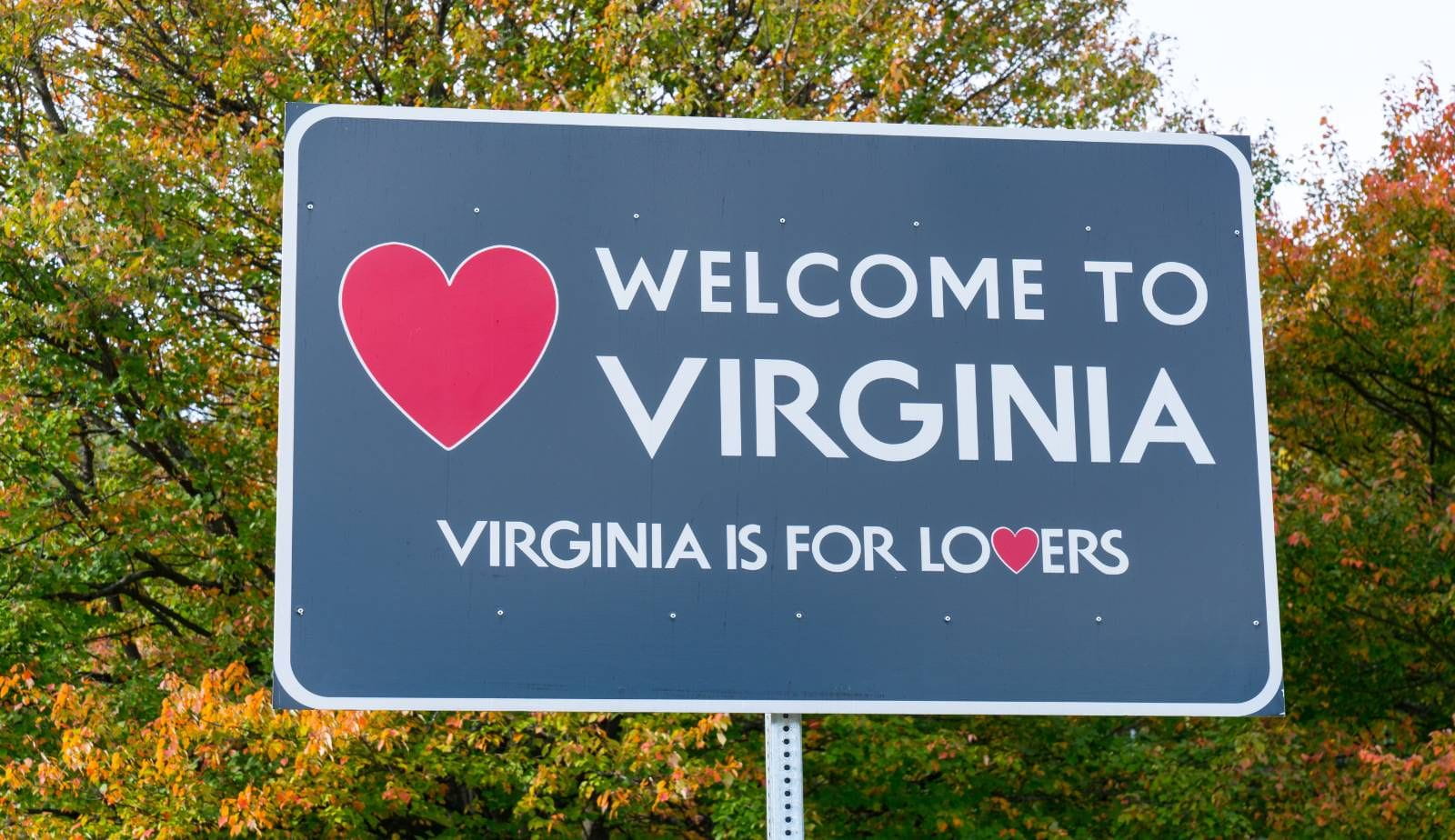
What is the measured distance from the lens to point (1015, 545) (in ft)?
9.75

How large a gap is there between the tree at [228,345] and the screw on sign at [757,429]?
6.94 meters

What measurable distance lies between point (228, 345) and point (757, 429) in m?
10.9

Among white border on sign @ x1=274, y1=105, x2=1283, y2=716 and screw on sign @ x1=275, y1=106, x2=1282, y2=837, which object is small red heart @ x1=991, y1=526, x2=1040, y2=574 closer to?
screw on sign @ x1=275, y1=106, x2=1282, y2=837

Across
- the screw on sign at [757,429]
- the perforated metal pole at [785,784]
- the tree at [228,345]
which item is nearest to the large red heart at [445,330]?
the screw on sign at [757,429]

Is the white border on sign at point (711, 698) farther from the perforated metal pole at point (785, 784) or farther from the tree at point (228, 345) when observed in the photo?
the tree at point (228, 345)

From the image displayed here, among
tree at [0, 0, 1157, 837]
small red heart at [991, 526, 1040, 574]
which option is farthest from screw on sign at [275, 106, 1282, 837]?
tree at [0, 0, 1157, 837]

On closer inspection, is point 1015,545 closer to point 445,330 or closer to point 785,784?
point 785,784

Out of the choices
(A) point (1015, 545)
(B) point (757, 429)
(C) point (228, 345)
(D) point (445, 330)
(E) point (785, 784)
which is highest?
(C) point (228, 345)

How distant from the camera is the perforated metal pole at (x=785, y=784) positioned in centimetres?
271

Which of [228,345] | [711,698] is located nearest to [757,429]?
[711,698]

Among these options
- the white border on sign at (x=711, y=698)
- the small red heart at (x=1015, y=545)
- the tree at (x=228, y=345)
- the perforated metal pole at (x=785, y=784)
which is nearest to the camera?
the perforated metal pole at (x=785, y=784)

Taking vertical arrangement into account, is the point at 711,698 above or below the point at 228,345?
below

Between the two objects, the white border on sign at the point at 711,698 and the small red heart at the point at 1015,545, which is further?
the small red heart at the point at 1015,545

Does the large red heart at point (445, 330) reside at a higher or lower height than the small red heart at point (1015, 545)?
higher
